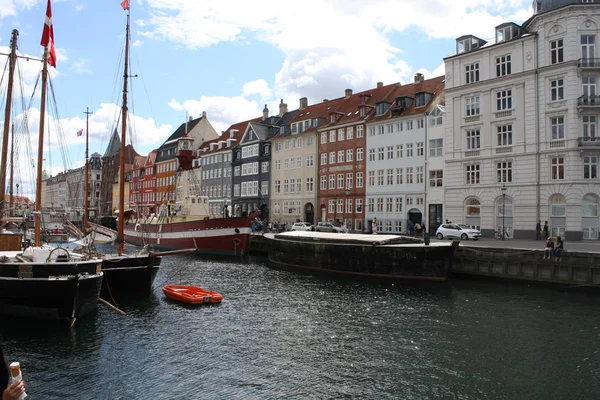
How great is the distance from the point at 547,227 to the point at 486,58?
17.1 meters

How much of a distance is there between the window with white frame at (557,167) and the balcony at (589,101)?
4.48 m

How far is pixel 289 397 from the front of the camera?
1184cm

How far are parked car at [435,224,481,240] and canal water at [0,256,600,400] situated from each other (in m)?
14.6

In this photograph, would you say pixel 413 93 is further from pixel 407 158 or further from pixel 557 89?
pixel 557 89

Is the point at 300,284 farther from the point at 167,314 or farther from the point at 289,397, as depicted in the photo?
the point at 289,397

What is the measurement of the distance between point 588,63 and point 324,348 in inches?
1425

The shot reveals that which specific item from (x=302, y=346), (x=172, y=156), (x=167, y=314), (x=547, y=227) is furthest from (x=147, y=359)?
(x=172, y=156)

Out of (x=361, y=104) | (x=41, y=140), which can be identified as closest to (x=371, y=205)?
(x=361, y=104)

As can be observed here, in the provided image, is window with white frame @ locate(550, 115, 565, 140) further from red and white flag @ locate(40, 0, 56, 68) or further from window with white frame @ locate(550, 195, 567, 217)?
red and white flag @ locate(40, 0, 56, 68)

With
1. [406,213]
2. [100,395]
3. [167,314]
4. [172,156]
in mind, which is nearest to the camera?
[100,395]

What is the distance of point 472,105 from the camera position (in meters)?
46.7

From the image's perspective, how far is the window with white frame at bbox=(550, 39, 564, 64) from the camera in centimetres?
4066

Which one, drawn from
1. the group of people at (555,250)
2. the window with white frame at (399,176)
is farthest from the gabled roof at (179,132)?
the group of people at (555,250)

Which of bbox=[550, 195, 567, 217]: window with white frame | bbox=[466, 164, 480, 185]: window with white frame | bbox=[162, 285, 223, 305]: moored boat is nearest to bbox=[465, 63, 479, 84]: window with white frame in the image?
bbox=[466, 164, 480, 185]: window with white frame
